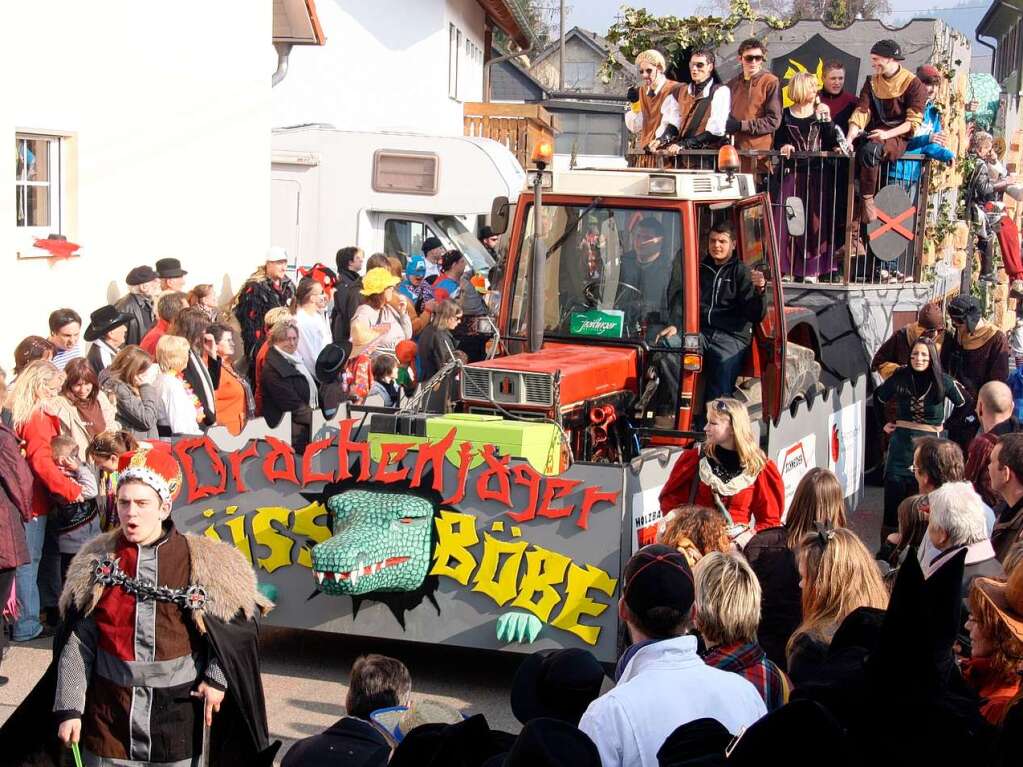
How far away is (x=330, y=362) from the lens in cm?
1020

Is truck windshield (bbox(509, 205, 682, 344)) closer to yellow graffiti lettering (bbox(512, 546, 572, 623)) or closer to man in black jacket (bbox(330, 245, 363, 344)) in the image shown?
yellow graffiti lettering (bbox(512, 546, 572, 623))

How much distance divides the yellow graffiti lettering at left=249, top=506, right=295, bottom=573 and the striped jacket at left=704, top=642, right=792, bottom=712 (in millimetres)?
3462

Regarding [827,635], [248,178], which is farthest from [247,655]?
[248,178]

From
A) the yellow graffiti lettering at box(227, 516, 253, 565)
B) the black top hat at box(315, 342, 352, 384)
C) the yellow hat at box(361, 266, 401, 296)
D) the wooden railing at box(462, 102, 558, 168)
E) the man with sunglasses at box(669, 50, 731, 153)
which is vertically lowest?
the yellow graffiti lettering at box(227, 516, 253, 565)

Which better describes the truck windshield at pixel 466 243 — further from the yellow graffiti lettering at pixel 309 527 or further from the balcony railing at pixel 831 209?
the yellow graffiti lettering at pixel 309 527

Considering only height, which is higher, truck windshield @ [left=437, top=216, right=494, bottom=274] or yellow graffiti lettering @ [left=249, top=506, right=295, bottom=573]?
truck windshield @ [left=437, top=216, right=494, bottom=274]

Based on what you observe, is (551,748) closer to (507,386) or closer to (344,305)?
(507,386)

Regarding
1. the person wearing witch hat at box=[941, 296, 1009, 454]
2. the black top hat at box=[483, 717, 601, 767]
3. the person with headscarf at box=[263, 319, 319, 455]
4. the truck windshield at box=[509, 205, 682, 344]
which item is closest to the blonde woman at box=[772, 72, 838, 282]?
the person wearing witch hat at box=[941, 296, 1009, 454]

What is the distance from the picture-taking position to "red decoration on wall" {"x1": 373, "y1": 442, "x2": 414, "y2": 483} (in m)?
7.17

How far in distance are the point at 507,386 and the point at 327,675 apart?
1.84 m

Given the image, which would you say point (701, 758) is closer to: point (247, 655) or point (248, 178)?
point (247, 655)

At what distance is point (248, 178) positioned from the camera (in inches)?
613

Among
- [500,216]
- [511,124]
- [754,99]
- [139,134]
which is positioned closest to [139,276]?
[139,134]

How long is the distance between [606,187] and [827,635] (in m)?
4.73
